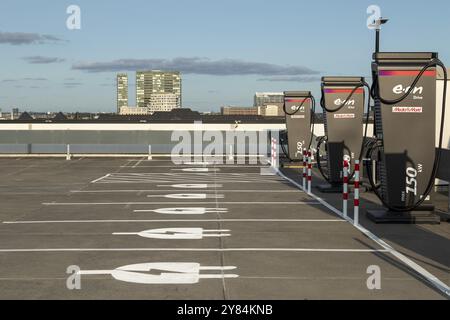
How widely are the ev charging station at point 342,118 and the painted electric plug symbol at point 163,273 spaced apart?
978 cm

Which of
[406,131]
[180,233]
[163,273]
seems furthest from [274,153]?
[163,273]

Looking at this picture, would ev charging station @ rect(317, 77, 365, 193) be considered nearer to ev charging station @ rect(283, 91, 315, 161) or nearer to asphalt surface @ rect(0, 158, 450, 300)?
asphalt surface @ rect(0, 158, 450, 300)

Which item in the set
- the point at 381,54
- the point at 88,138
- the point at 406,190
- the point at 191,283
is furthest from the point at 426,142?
the point at 88,138

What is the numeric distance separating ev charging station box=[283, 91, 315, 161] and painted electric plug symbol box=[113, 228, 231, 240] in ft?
52.4

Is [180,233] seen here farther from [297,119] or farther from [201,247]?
A: [297,119]

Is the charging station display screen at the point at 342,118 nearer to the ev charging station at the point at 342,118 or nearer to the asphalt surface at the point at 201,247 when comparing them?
the ev charging station at the point at 342,118

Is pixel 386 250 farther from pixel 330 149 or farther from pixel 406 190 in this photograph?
pixel 330 149

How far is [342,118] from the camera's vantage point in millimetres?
16891

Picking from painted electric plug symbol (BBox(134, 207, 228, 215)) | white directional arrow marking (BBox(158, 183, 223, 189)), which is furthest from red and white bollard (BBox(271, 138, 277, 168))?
painted electric plug symbol (BBox(134, 207, 228, 215))

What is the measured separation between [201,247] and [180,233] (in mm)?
1241

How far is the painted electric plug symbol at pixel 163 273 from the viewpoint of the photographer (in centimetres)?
704

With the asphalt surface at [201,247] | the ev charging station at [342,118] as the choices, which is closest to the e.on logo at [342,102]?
the ev charging station at [342,118]
